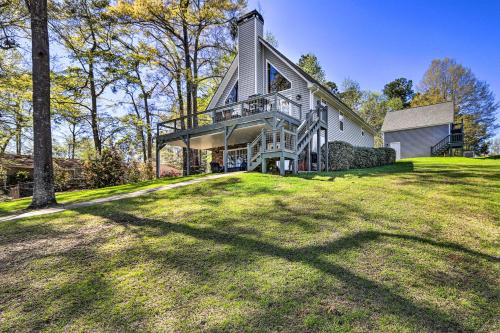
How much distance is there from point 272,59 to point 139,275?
14.9 metres

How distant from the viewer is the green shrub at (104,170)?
15.9 m

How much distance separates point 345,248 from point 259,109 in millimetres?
11925

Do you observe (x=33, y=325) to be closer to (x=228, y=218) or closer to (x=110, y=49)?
(x=228, y=218)

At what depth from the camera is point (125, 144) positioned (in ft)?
82.9

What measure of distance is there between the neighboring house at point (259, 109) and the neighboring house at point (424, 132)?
13.1 m

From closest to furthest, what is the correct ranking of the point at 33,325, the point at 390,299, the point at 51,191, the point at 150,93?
the point at 33,325 → the point at 390,299 → the point at 51,191 → the point at 150,93

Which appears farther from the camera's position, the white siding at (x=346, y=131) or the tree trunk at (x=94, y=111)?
the tree trunk at (x=94, y=111)

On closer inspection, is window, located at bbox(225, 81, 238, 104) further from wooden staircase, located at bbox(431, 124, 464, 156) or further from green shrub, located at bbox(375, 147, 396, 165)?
wooden staircase, located at bbox(431, 124, 464, 156)

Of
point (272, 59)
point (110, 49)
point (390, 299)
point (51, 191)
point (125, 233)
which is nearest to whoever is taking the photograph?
point (390, 299)

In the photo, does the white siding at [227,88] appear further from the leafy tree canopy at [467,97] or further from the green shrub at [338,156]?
the leafy tree canopy at [467,97]

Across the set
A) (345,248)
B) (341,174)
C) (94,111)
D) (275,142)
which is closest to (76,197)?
(275,142)

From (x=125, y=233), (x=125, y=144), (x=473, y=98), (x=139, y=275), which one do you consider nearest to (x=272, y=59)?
(x=125, y=233)

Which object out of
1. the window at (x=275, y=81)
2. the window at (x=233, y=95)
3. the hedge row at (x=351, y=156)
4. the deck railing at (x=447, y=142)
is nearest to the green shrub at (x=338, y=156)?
the hedge row at (x=351, y=156)

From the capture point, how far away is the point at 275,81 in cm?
1591
